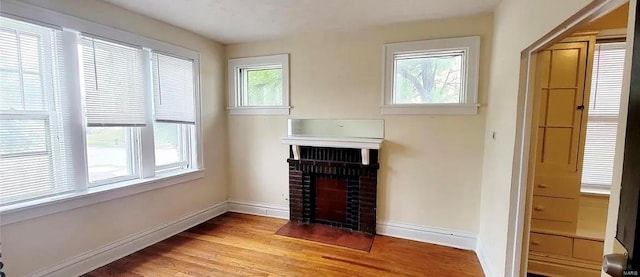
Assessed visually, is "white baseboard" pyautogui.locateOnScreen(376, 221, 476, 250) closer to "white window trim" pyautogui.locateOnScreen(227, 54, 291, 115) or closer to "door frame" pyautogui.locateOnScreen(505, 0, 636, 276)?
"door frame" pyautogui.locateOnScreen(505, 0, 636, 276)

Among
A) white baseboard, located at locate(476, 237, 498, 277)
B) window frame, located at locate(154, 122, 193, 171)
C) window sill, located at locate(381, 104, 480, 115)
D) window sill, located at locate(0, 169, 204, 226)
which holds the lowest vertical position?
white baseboard, located at locate(476, 237, 498, 277)

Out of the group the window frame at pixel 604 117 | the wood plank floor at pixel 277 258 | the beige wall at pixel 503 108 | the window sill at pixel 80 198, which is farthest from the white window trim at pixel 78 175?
the window frame at pixel 604 117

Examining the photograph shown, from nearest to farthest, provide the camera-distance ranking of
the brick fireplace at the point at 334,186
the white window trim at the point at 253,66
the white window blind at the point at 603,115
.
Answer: the white window blind at the point at 603,115 → the brick fireplace at the point at 334,186 → the white window trim at the point at 253,66

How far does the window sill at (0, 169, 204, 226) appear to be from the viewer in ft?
6.54

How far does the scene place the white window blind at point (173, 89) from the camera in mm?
2990

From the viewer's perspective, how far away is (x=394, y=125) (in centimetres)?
313

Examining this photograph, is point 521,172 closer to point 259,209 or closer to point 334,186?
point 334,186

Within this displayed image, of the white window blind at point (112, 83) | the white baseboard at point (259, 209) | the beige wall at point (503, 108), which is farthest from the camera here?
the white baseboard at point (259, 209)

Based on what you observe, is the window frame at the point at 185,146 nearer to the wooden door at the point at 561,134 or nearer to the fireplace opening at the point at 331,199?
the fireplace opening at the point at 331,199

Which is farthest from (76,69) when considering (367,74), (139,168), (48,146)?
(367,74)

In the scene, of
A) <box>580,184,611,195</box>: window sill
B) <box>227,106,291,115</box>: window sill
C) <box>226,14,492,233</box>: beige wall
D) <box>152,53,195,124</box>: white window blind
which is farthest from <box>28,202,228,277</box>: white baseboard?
<box>580,184,611,195</box>: window sill

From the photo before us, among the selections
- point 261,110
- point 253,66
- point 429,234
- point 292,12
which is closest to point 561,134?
point 429,234

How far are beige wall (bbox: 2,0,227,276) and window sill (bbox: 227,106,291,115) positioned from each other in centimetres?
21

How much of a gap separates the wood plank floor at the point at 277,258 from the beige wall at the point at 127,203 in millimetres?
301
